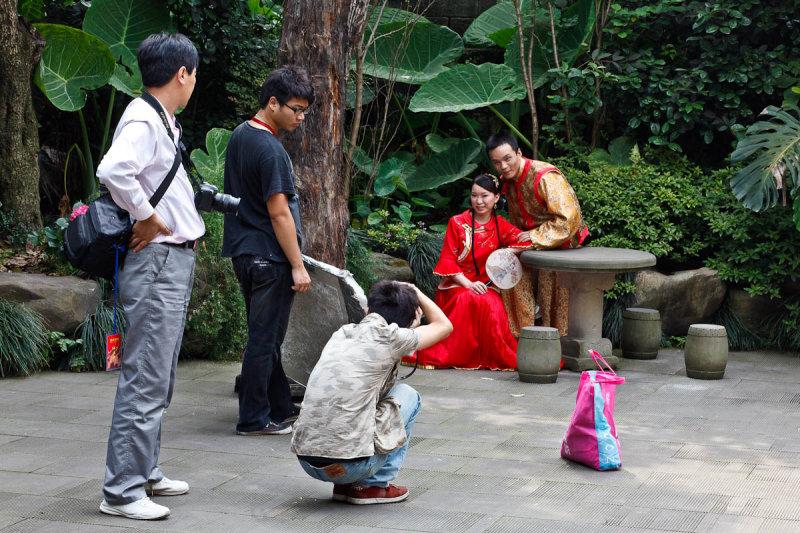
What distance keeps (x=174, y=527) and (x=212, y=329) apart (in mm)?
3319

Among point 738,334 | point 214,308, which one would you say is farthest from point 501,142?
point 738,334

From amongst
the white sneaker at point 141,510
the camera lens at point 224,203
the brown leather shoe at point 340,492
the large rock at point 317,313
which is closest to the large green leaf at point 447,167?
the large rock at point 317,313

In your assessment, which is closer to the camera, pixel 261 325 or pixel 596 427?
pixel 596 427

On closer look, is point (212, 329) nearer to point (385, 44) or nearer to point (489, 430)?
point (489, 430)

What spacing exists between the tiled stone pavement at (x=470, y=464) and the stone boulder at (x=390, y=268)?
1522 millimetres

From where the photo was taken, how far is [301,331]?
536cm

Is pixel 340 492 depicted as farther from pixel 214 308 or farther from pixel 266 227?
pixel 214 308

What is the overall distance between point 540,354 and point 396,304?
2729 mm

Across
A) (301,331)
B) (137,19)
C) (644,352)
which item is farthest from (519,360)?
(137,19)

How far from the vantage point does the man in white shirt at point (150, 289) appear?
3.66 metres

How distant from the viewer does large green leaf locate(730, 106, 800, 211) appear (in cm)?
718

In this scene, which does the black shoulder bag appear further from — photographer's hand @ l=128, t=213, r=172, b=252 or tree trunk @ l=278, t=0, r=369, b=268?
tree trunk @ l=278, t=0, r=369, b=268

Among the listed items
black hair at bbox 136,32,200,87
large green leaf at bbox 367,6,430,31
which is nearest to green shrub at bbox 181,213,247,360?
large green leaf at bbox 367,6,430,31

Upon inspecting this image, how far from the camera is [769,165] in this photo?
7207 mm
